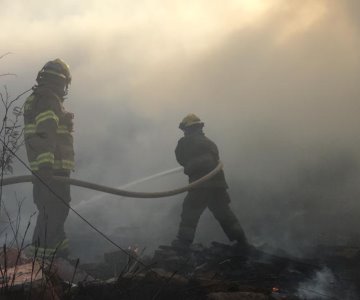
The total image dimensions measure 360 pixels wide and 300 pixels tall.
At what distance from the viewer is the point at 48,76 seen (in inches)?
216

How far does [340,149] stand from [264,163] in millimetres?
2067

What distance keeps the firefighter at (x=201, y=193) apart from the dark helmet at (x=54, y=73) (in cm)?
198

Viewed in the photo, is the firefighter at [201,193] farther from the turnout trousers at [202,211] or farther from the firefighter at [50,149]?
the firefighter at [50,149]

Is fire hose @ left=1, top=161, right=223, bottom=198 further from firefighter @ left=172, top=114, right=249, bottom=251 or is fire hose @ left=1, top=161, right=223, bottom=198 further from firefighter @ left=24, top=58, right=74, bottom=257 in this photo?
firefighter @ left=24, top=58, right=74, bottom=257

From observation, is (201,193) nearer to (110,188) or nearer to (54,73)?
(110,188)

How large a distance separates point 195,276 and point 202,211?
2.01 meters

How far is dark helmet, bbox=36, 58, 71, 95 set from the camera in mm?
5500

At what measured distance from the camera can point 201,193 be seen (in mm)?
6195

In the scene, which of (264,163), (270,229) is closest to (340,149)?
(264,163)

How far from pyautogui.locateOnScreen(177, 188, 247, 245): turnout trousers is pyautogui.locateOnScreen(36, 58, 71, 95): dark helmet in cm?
237

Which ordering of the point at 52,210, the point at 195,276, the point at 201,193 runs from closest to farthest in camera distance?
the point at 195,276
the point at 52,210
the point at 201,193

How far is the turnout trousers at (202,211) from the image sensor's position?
6.05m

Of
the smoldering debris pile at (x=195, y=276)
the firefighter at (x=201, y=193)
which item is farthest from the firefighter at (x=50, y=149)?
the firefighter at (x=201, y=193)

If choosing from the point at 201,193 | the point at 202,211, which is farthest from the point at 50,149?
the point at 202,211
